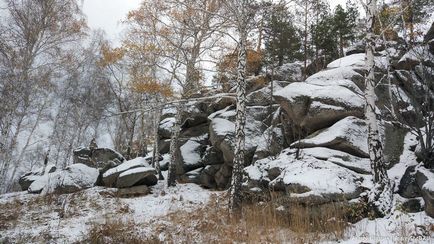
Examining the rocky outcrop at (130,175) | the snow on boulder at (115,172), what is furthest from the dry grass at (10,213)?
the rocky outcrop at (130,175)

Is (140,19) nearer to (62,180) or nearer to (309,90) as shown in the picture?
(62,180)

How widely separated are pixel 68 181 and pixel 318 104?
10.7 meters

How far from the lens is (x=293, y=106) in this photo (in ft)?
33.8

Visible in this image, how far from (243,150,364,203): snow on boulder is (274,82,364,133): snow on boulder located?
155 cm

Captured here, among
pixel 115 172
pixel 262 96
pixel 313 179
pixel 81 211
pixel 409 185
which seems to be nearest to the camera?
pixel 409 185

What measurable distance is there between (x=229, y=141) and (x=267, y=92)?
9.71 feet

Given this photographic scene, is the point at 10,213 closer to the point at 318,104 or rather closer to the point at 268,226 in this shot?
the point at 268,226

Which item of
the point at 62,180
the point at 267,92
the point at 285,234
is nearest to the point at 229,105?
the point at 267,92

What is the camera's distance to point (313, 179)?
733cm

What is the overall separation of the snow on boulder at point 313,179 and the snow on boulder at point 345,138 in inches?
28.6

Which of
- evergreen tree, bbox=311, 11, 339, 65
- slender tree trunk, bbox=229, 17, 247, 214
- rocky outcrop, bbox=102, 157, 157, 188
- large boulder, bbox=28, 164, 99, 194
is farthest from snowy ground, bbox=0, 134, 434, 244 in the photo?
evergreen tree, bbox=311, 11, 339, 65

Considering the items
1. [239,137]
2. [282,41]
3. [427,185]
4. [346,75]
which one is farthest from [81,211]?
[282,41]

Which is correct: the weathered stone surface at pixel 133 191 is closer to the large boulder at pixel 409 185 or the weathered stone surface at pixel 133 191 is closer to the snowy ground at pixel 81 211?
the snowy ground at pixel 81 211

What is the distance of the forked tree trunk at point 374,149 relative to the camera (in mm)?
6522
